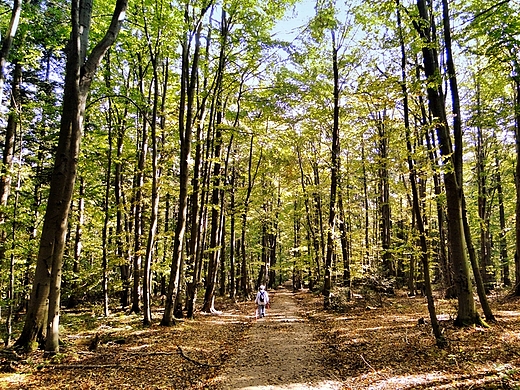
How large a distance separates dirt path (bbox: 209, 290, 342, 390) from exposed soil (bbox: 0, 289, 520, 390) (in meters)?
0.02

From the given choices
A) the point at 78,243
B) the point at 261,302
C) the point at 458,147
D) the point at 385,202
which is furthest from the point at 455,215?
the point at 78,243

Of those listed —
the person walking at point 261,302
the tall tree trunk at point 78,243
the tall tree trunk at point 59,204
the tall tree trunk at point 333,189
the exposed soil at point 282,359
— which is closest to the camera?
the exposed soil at point 282,359

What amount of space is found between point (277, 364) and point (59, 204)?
5964 mm

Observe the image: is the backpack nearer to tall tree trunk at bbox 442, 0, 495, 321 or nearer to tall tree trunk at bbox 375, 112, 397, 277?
tall tree trunk at bbox 375, 112, 397, 277

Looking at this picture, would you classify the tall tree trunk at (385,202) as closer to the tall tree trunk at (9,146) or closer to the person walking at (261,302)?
the person walking at (261,302)

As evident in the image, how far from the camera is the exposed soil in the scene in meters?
6.08

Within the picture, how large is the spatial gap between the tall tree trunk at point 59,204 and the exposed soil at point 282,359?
665 millimetres

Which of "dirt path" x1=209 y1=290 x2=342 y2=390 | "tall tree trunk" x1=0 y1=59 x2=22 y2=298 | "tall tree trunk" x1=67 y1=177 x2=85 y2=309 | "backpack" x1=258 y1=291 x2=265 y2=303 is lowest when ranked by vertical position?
"dirt path" x1=209 y1=290 x2=342 y2=390

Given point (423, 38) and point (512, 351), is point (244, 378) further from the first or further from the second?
point (423, 38)

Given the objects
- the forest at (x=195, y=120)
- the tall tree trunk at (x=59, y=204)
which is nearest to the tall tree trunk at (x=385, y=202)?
the forest at (x=195, y=120)

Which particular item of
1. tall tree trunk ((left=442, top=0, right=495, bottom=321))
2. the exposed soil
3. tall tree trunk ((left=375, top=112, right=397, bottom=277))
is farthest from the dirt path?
tall tree trunk ((left=375, top=112, right=397, bottom=277))

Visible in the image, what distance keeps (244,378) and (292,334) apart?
4738 mm

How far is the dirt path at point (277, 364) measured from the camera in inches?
255

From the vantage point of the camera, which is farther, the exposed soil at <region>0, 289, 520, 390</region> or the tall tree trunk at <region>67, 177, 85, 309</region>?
the tall tree trunk at <region>67, 177, 85, 309</region>
